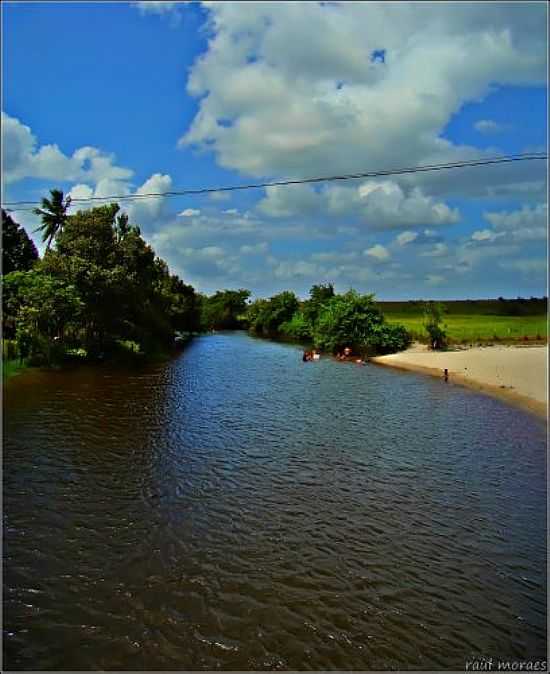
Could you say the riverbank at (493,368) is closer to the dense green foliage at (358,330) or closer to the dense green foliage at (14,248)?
the dense green foliage at (358,330)

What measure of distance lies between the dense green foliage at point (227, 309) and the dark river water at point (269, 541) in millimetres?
83595

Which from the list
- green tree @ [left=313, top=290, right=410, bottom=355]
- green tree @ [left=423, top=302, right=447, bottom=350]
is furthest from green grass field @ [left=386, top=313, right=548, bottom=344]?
green tree @ [left=313, top=290, right=410, bottom=355]

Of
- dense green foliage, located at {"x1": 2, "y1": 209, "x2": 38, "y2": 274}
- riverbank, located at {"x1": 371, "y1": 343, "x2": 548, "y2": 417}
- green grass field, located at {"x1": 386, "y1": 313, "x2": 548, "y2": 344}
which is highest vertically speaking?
dense green foliage, located at {"x1": 2, "y1": 209, "x2": 38, "y2": 274}

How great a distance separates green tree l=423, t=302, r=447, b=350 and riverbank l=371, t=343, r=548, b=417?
4.14 ft

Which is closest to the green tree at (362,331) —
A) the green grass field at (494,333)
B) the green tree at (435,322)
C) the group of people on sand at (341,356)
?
the group of people on sand at (341,356)

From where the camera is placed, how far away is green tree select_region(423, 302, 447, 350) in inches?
1686

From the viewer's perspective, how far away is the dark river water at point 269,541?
6441 millimetres

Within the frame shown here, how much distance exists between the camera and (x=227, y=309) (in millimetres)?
103375

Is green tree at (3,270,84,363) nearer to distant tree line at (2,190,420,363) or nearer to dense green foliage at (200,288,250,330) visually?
distant tree line at (2,190,420,363)

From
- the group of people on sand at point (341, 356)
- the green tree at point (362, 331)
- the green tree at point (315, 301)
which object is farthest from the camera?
the green tree at point (315, 301)

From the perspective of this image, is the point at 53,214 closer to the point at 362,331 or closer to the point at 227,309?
the point at 362,331

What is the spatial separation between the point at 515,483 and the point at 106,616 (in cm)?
1024

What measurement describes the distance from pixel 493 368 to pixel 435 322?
1237cm

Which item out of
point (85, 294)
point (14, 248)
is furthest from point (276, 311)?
point (85, 294)
